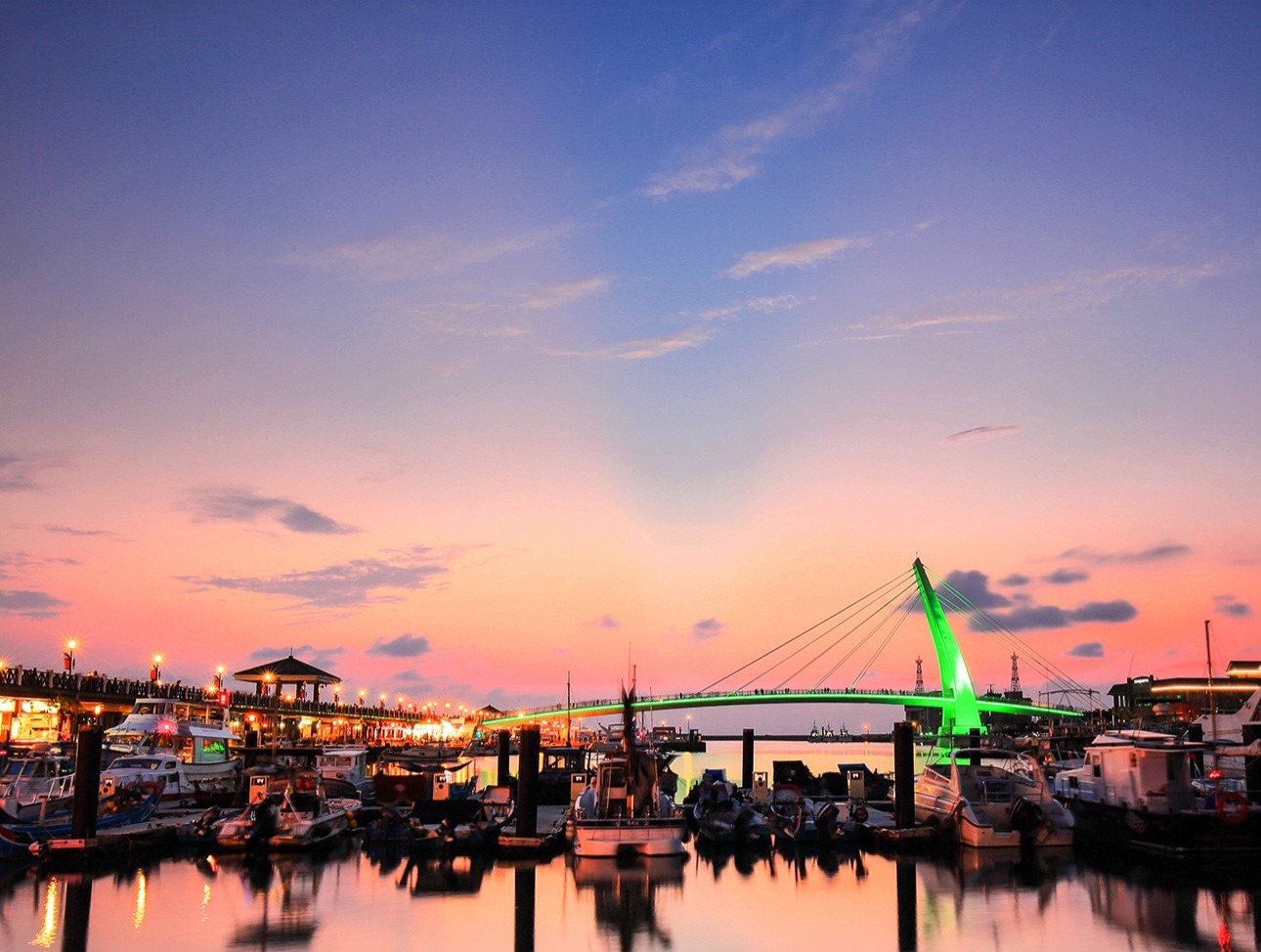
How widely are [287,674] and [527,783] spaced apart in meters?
61.0

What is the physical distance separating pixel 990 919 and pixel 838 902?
12.7 feet

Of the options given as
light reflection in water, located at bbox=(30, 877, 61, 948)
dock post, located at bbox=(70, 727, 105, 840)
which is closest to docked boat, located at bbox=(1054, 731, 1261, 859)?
light reflection in water, located at bbox=(30, 877, 61, 948)

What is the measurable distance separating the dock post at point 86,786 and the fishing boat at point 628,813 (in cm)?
1367

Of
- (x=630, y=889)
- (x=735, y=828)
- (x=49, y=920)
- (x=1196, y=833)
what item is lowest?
(x=630, y=889)

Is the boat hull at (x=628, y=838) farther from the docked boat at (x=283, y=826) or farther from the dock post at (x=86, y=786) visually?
the dock post at (x=86, y=786)

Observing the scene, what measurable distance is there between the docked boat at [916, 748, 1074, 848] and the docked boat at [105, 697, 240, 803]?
1158 inches

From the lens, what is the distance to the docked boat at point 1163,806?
30609mm

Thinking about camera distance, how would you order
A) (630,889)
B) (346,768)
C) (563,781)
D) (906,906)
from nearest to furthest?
(906,906) < (630,889) < (346,768) < (563,781)

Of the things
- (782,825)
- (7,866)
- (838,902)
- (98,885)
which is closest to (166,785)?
(7,866)

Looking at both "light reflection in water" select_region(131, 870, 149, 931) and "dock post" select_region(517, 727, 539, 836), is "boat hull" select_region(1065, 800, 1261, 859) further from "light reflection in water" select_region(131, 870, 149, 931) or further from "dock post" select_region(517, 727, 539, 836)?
"light reflection in water" select_region(131, 870, 149, 931)

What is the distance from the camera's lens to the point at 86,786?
30.4 metres

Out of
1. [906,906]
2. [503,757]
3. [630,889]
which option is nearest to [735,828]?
[630,889]

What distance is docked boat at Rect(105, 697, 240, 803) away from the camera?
159ft

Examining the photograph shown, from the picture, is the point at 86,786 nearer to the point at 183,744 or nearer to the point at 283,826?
the point at 283,826
